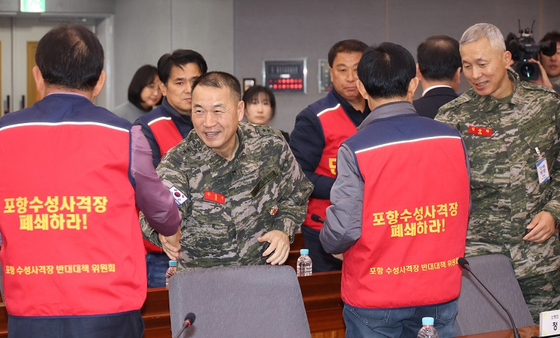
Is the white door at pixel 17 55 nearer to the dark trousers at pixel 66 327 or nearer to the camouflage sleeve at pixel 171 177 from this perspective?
the camouflage sleeve at pixel 171 177

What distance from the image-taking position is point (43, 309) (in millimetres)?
1859

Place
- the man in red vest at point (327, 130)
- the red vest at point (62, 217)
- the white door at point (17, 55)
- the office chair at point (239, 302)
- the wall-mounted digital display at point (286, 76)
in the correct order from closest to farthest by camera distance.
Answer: the red vest at point (62, 217)
the office chair at point (239, 302)
the man in red vest at point (327, 130)
the wall-mounted digital display at point (286, 76)
the white door at point (17, 55)

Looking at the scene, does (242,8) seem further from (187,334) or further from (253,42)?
(187,334)

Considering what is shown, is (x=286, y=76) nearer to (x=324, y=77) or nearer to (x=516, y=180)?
(x=324, y=77)

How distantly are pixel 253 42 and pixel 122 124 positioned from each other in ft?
15.7

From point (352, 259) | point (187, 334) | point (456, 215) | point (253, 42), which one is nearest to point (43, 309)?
point (187, 334)

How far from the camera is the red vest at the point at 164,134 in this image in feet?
11.1

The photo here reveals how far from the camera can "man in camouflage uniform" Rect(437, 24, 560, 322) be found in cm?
270

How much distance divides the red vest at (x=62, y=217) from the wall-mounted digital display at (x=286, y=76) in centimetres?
474

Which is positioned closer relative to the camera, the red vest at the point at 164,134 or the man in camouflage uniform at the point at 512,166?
the man in camouflage uniform at the point at 512,166

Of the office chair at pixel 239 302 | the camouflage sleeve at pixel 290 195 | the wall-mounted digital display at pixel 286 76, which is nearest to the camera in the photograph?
the office chair at pixel 239 302

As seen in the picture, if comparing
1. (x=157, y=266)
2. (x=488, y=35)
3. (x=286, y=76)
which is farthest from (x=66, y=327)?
(x=286, y=76)

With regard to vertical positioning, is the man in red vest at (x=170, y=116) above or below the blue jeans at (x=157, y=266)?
above

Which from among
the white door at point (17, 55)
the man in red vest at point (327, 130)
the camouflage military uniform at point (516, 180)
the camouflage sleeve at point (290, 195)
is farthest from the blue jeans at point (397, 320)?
the white door at point (17, 55)
